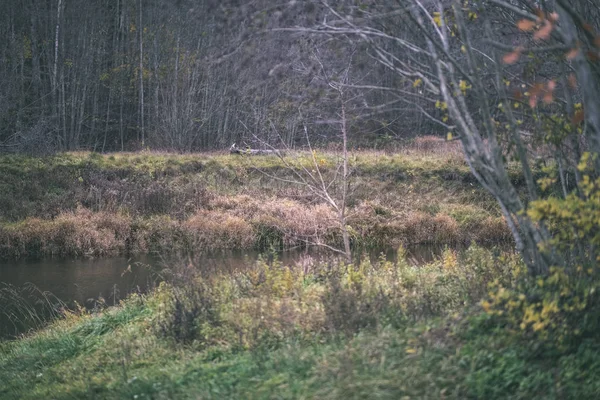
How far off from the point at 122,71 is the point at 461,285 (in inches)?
1355

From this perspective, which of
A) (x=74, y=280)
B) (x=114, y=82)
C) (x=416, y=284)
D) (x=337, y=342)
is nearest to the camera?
(x=337, y=342)

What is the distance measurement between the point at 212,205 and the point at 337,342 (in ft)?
60.0

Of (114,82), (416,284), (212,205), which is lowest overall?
(212,205)

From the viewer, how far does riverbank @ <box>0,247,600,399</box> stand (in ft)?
16.6

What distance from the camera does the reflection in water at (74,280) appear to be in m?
13.3

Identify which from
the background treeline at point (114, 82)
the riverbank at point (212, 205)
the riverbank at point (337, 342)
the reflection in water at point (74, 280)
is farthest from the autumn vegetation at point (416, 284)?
the background treeline at point (114, 82)

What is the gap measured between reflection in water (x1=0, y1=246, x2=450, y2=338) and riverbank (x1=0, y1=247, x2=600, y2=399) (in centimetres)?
213

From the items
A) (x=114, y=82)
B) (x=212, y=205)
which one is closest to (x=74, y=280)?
(x=212, y=205)

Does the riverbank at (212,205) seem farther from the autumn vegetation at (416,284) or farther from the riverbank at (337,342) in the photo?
the riverbank at (337,342)

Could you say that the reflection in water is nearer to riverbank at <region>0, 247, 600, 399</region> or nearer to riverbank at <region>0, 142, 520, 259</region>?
riverbank at <region>0, 142, 520, 259</region>

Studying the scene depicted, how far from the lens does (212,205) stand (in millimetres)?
24047

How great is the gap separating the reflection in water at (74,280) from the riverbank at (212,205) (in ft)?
3.79

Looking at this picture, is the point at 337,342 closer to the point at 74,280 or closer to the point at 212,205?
the point at 74,280

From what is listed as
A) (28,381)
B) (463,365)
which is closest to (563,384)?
(463,365)
